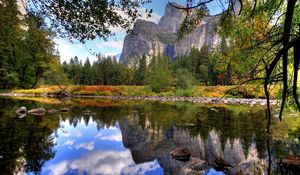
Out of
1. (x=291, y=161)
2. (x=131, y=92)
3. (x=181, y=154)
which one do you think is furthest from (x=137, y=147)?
(x=131, y=92)

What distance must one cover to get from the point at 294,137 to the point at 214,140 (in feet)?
15.3

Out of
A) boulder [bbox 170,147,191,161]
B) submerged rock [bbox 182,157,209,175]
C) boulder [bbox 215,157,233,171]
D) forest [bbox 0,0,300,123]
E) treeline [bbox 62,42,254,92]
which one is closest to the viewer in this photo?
forest [bbox 0,0,300,123]

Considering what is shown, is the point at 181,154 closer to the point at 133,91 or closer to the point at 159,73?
the point at 159,73

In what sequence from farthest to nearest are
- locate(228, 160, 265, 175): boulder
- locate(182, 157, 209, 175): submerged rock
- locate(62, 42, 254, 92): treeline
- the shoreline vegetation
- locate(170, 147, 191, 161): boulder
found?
locate(62, 42, 254, 92): treeline < the shoreline vegetation < locate(170, 147, 191, 161): boulder < locate(182, 157, 209, 175): submerged rock < locate(228, 160, 265, 175): boulder

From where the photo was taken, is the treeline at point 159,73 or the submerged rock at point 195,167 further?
the treeline at point 159,73

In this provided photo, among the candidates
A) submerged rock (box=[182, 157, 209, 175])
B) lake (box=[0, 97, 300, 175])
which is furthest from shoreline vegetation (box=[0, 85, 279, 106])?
submerged rock (box=[182, 157, 209, 175])

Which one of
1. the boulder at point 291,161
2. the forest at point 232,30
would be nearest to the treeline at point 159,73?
the boulder at point 291,161

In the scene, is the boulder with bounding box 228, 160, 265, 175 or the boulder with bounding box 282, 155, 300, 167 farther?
the boulder with bounding box 228, 160, 265, 175

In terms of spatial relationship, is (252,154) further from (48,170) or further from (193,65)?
(193,65)

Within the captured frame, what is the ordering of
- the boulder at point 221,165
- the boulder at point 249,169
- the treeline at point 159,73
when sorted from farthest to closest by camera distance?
the treeline at point 159,73 → the boulder at point 221,165 → the boulder at point 249,169

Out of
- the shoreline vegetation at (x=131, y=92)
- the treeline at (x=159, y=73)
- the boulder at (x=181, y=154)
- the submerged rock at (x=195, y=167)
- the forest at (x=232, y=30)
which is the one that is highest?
the treeline at (x=159, y=73)

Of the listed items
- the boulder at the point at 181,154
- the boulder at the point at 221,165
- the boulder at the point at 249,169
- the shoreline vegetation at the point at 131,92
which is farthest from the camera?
the shoreline vegetation at the point at 131,92

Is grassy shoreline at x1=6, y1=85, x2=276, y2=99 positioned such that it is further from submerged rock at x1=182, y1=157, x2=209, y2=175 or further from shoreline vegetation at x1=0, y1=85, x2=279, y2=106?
submerged rock at x1=182, y1=157, x2=209, y2=175

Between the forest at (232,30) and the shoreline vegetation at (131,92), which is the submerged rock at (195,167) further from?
the shoreline vegetation at (131,92)
